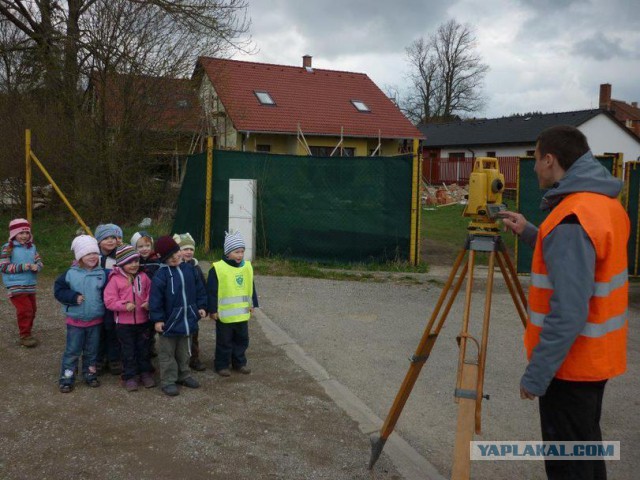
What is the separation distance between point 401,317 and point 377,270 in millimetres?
2550

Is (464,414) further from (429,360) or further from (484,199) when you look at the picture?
(429,360)

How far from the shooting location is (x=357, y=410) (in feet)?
15.0

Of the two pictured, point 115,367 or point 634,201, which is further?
point 634,201

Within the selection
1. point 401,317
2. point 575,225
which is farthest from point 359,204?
point 575,225

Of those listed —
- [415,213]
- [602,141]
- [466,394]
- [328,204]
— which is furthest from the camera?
[602,141]

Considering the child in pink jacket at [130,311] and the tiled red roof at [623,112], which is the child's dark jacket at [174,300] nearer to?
the child in pink jacket at [130,311]

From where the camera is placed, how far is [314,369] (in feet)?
18.0

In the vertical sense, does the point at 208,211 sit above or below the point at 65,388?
above

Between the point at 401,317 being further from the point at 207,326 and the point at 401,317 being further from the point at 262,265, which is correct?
the point at 262,265

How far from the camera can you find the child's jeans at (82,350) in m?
4.93

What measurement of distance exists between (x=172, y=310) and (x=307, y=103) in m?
23.3

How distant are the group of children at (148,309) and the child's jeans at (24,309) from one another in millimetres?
1129

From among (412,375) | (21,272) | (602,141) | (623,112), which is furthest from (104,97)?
(623,112)

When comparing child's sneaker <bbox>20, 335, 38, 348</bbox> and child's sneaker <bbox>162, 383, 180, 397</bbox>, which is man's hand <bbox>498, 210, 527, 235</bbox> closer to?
child's sneaker <bbox>162, 383, 180, 397</bbox>
